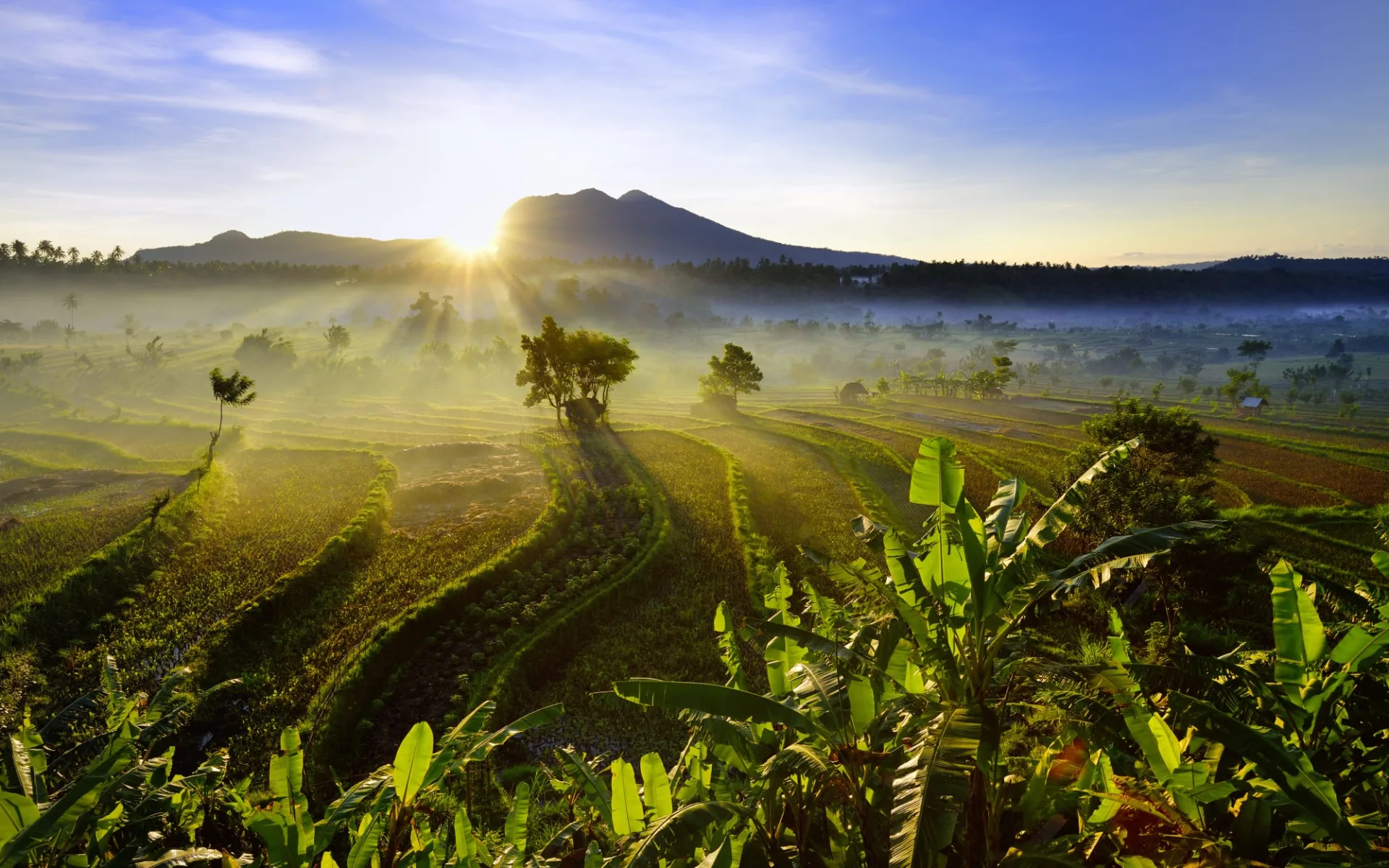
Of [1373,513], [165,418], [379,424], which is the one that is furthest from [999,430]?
[165,418]

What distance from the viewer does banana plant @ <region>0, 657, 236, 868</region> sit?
181 inches

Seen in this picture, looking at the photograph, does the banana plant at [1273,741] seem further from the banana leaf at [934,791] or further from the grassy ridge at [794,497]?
the grassy ridge at [794,497]

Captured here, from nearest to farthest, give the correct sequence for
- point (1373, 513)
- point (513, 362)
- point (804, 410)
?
1. point (1373, 513)
2. point (804, 410)
3. point (513, 362)

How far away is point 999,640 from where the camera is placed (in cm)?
489

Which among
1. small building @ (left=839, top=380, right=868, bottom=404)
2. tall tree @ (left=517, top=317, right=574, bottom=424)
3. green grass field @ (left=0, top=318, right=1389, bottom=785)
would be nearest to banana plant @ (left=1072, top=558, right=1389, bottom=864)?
green grass field @ (left=0, top=318, right=1389, bottom=785)

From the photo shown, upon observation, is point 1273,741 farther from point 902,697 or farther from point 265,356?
point 265,356

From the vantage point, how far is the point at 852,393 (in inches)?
3243

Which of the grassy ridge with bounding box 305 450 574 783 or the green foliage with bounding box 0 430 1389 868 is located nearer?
the green foliage with bounding box 0 430 1389 868

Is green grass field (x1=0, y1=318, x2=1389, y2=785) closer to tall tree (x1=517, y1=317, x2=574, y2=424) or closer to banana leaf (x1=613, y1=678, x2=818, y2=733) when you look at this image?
tall tree (x1=517, y1=317, x2=574, y2=424)

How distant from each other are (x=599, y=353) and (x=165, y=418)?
42490 millimetres

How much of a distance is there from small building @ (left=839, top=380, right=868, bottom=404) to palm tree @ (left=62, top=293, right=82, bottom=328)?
158481mm

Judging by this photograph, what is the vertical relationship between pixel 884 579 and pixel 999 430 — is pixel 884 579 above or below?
above

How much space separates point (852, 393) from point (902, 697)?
7938cm

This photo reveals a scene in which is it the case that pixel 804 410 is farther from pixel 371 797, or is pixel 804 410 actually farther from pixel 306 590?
pixel 371 797
